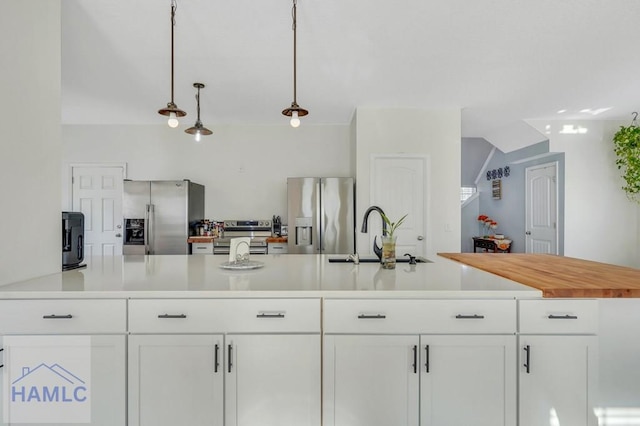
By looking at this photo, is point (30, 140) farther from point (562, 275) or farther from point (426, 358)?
point (562, 275)

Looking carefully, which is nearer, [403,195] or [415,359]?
[415,359]

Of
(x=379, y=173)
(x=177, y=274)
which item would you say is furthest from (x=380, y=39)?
(x=177, y=274)

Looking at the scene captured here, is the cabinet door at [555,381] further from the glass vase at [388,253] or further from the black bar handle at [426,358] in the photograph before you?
the glass vase at [388,253]

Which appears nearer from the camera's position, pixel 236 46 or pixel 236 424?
pixel 236 424

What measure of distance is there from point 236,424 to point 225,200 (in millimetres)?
3942

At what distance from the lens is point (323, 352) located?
4.62 feet

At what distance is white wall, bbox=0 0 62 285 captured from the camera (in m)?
1.51

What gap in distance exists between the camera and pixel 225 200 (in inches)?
197

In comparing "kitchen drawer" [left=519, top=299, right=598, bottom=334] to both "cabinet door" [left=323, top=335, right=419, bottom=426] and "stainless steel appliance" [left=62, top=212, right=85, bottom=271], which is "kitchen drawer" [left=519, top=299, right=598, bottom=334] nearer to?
"cabinet door" [left=323, top=335, right=419, bottom=426]

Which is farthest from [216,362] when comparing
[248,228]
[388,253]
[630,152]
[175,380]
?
[630,152]

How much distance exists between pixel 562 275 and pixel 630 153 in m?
4.12

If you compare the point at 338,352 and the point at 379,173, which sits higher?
the point at 379,173

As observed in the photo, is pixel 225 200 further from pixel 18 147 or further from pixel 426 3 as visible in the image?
pixel 426 3

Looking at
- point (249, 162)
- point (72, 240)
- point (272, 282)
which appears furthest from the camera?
point (249, 162)
